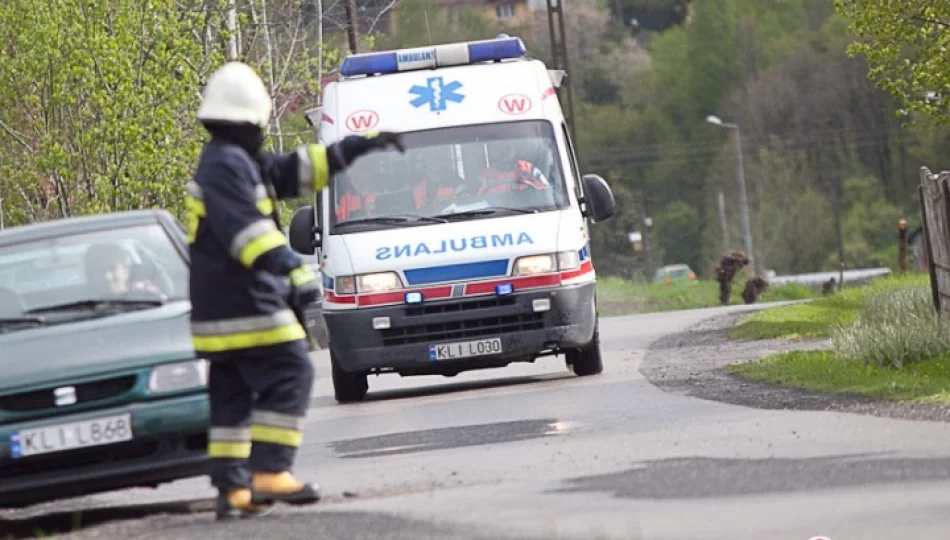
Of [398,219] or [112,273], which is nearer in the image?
[112,273]

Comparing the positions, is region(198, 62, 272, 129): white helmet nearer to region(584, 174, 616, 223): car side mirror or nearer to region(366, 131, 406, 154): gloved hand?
region(366, 131, 406, 154): gloved hand

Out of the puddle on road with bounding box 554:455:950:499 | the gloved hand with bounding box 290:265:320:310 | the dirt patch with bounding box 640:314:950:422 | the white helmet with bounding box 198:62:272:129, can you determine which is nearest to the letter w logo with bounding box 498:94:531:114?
the dirt patch with bounding box 640:314:950:422

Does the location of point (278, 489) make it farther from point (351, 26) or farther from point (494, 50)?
point (351, 26)

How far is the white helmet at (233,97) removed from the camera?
962 cm

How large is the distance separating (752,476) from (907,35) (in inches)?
644

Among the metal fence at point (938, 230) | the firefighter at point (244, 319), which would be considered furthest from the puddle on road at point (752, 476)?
the metal fence at point (938, 230)

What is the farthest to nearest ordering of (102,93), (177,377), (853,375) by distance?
(102,93), (853,375), (177,377)

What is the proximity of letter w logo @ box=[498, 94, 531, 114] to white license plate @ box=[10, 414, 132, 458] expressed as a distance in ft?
27.3

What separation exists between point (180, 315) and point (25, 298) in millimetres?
945

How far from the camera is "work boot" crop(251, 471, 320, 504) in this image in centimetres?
969

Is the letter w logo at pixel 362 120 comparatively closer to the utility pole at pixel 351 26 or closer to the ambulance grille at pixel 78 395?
the ambulance grille at pixel 78 395

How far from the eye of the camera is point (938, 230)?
750 inches

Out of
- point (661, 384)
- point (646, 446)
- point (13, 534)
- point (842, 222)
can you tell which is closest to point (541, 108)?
point (661, 384)

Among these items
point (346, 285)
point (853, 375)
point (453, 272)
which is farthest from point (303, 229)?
point (853, 375)
